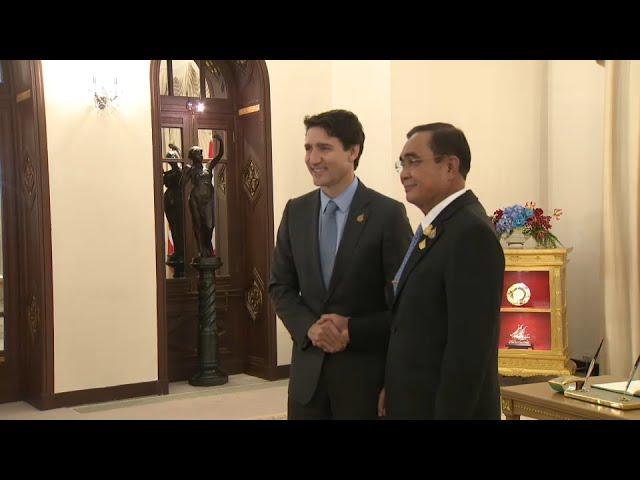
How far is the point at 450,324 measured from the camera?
1738 millimetres

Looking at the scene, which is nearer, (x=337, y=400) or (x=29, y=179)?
(x=337, y=400)

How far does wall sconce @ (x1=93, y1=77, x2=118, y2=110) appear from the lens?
5.76 m

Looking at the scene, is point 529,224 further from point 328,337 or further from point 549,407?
point 328,337

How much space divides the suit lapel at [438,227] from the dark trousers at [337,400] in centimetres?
41

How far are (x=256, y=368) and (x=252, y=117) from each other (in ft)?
7.35

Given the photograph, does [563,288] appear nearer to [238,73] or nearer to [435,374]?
[238,73]

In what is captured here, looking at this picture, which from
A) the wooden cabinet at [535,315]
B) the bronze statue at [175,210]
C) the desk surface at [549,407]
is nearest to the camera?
the desk surface at [549,407]

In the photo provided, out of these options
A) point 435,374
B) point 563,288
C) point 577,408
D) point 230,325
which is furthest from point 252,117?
point 435,374

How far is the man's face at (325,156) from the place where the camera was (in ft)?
7.32

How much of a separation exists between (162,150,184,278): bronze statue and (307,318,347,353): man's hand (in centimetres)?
457

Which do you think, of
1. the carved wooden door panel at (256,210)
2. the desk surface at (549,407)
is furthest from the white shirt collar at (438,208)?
the carved wooden door panel at (256,210)

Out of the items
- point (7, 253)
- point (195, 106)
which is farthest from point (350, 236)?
point (195, 106)

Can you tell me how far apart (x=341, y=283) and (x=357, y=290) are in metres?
0.05

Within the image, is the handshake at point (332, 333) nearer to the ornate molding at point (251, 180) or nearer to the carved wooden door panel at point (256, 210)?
the carved wooden door panel at point (256, 210)
